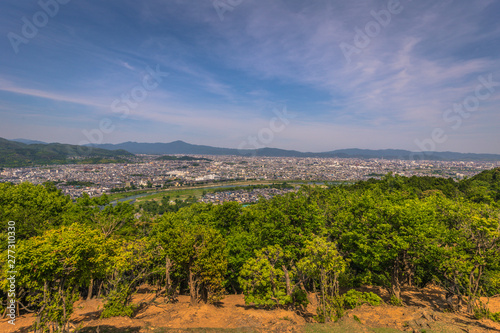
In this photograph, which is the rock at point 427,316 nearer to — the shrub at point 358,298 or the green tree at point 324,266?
the shrub at point 358,298

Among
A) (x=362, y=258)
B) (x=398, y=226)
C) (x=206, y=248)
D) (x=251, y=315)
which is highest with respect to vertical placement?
(x=398, y=226)

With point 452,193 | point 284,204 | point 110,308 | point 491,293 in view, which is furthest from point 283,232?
point 452,193

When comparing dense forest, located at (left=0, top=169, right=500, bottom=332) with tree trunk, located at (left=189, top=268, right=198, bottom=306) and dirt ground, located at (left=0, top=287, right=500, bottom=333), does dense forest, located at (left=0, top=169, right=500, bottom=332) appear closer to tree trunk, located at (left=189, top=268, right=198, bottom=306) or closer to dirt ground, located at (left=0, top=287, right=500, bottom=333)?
tree trunk, located at (left=189, top=268, right=198, bottom=306)

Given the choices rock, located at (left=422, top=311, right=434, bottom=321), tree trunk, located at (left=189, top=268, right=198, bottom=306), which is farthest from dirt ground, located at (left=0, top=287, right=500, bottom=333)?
tree trunk, located at (left=189, top=268, right=198, bottom=306)

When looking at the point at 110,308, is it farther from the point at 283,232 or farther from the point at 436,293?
the point at 436,293

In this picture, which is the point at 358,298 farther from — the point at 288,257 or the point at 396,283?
the point at 288,257

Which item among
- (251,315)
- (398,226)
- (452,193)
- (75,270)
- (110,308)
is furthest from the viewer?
(452,193)

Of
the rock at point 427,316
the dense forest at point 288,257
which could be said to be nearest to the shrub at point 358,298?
the dense forest at point 288,257

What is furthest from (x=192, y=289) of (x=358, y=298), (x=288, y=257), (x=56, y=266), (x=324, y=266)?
(x=358, y=298)
